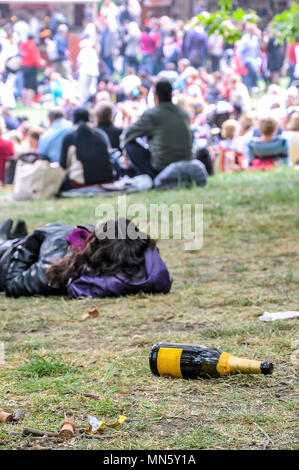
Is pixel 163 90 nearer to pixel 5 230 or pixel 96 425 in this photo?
pixel 5 230

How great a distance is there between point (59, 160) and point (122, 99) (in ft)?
32.7

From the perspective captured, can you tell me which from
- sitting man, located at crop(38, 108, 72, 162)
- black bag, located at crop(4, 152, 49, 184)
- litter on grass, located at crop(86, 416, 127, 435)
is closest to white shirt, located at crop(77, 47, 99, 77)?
black bag, located at crop(4, 152, 49, 184)

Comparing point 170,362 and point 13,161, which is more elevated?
point 13,161

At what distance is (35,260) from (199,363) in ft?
7.70

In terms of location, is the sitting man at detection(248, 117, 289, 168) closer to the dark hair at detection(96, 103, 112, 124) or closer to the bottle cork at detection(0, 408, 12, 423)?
the dark hair at detection(96, 103, 112, 124)

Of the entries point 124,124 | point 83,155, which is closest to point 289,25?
point 83,155

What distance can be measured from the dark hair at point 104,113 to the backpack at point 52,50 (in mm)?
13367

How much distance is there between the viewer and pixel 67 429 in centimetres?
281

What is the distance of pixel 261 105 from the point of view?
16422 millimetres

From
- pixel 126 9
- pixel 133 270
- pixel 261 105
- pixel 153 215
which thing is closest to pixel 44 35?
pixel 126 9

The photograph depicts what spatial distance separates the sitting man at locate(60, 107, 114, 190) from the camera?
1056 centimetres

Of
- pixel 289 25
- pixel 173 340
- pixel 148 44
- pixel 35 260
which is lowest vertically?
pixel 173 340

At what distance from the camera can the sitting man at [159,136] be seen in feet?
34.7

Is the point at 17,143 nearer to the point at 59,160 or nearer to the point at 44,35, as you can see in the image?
the point at 59,160
